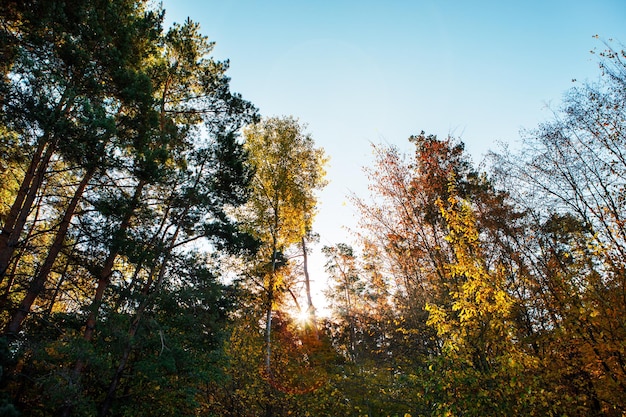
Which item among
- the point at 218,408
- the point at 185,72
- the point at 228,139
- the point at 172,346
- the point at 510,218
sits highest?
the point at 185,72

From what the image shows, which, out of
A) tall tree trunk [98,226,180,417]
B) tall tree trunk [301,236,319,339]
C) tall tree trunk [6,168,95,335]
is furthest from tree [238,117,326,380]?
tall tree trunk [6,168,95,335]

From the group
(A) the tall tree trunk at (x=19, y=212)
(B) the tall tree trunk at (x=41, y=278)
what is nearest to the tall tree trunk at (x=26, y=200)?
(A) the tall tree trunk at (x=19, y=212)

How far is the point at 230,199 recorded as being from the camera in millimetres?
10477

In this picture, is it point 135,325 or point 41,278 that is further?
point 135,325

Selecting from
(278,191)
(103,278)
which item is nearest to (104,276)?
(103,278)

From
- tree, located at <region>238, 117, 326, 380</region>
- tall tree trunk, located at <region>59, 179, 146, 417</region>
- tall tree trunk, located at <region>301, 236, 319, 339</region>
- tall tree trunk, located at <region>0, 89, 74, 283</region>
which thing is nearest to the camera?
tall tree trunk, located at <region>0, 89, 74, 283</region>

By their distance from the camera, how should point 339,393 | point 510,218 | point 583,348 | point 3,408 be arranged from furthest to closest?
1. point 510,218
2. point 339,393
3. point 583,348
4. point 3,408

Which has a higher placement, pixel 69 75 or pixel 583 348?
pixel 69 75

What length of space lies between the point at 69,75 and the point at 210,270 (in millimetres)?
6066

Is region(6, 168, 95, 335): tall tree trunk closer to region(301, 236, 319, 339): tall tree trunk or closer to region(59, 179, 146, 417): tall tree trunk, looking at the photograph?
region(59, 179, 146, 417): tall tree trunk

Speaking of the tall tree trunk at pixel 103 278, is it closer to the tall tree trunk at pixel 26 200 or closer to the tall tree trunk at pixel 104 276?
the tall tree trunk at pixel 104 276

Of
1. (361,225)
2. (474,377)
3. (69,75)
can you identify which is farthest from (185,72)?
(474,377)

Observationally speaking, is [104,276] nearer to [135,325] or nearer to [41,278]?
[41,278]

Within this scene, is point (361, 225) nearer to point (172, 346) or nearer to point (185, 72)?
point (172, 346)
